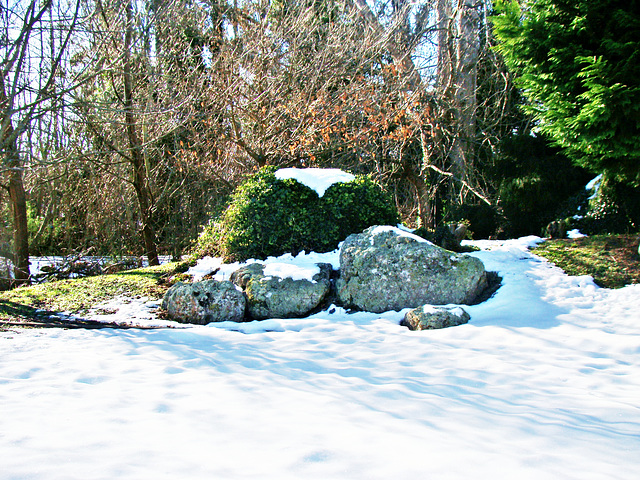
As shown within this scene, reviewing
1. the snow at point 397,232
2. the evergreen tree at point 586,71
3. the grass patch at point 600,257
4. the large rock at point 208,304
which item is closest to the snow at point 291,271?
the large rock at point 208,304

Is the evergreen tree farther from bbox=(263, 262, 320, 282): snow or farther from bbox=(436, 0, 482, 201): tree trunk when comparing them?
bbox=(263, 262, 320, 282): snow

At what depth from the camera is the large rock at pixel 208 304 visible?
18.6 feet

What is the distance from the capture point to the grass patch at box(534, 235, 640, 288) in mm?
5805

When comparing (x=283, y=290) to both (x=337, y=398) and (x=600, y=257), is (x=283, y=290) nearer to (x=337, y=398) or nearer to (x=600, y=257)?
(x=337, y=398)

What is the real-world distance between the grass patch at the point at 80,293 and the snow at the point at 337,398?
142cm

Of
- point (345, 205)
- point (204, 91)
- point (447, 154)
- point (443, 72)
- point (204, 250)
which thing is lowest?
point (204, 250)

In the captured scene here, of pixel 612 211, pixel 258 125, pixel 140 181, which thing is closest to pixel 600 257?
pixel 612 211

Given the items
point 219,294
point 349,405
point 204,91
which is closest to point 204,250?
point 219,294

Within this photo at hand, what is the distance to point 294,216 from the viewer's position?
6.83m

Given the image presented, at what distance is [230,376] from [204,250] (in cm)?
468

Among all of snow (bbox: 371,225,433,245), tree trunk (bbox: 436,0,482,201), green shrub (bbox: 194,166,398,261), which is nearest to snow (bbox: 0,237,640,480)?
snow (bbox: 371,225,433,245)

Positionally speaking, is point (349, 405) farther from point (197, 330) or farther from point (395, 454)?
point (197, 330)

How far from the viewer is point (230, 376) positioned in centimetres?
339

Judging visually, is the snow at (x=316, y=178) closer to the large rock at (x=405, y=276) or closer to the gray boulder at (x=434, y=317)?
the large rock at (x=405, y=276)
